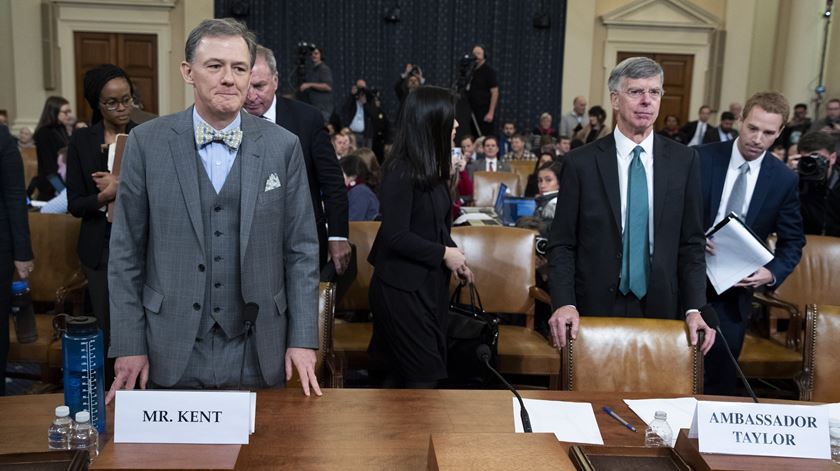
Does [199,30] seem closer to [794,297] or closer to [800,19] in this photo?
[794,297]

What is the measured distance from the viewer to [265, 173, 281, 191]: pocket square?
1.76m

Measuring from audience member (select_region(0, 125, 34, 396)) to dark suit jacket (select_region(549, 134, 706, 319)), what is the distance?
75.2 inches

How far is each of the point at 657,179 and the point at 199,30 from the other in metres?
1.36

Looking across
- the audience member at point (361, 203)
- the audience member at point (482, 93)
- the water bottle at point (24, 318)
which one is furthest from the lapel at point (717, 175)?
the audience member at point (482, 93)

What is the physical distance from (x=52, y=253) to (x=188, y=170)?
2.11 meters

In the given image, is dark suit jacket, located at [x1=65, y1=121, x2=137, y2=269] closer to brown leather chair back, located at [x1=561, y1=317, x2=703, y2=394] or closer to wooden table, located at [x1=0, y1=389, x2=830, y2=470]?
wooden table, located at [x1=0, y1=389, x2=830, y2=470]

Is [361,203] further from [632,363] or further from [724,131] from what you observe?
[724,131]

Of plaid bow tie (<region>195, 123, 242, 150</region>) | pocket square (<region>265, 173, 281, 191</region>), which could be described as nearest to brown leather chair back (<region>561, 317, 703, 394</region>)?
pocket square (<region>265, 173, 281, 191</region>)

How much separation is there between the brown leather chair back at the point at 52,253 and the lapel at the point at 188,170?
6.64 feet

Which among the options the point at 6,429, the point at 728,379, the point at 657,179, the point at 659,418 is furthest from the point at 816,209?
the point at 6,429

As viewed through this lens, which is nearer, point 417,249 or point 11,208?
point 417,249

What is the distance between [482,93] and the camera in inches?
439

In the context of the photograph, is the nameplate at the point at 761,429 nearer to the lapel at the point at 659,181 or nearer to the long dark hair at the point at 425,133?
the lapel at the point at 659,181

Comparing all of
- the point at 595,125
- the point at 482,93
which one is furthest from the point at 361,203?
the point at 482,93
